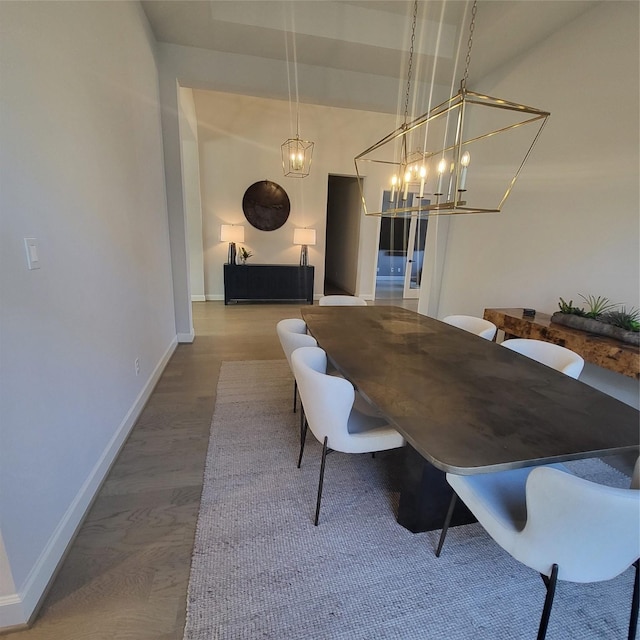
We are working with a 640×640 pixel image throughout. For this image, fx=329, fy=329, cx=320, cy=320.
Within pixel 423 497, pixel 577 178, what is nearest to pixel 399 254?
pixel 577 178

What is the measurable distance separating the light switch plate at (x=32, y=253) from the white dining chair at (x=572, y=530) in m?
1.81

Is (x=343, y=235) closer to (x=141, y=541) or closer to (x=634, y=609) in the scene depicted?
(x=141, y=541)

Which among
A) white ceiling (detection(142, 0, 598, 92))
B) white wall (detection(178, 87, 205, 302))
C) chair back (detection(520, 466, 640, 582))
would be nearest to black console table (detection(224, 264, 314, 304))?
white wall (detection(178, 87, 205, 302))

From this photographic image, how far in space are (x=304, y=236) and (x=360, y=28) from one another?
3556mm

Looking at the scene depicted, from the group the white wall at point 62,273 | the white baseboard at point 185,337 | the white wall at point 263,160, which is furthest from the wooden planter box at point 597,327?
the white wall at point 263,160

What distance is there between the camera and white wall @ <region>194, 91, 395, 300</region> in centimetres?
591

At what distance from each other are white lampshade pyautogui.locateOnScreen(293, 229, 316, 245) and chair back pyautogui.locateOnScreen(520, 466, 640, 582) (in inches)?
232

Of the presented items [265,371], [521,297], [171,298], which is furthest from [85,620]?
[521,297]

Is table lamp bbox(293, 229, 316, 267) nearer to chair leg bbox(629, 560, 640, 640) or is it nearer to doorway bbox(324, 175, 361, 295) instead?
doorway bbox(324, 175, 361, 295)

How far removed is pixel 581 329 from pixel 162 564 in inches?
115

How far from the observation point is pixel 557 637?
1.18m

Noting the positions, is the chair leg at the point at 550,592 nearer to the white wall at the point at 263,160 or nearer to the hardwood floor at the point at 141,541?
the hardwood floor at the point at 141,541

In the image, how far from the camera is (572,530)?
88 centimetres

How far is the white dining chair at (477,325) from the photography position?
2.42m
